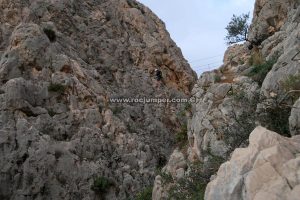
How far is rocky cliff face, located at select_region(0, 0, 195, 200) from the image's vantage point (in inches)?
1032

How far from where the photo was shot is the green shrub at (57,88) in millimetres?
30328

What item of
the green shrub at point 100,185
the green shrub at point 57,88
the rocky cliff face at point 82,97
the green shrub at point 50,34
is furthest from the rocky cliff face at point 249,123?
the green shrub at point 50,34

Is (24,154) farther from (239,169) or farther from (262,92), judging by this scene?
(239,169)

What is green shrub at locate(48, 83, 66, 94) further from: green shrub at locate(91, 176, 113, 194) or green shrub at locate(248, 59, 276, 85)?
green shrub at locate(248, 59, 276, 85)

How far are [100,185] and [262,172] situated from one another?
770 inches

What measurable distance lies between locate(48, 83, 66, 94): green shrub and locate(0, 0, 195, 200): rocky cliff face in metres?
0.06

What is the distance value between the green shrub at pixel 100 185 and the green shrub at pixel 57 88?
6772 mm

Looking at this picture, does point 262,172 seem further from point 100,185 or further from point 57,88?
point 57,88

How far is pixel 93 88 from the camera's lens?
105 ft

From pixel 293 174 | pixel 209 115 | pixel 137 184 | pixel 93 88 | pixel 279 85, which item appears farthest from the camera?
pixel 93 88

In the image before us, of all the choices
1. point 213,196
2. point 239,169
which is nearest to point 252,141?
point 239,169

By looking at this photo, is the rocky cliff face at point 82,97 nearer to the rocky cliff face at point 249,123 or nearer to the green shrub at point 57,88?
the green shrub at point 57,88

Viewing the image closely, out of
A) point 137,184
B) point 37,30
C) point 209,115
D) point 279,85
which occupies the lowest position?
point 137,184

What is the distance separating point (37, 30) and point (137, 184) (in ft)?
42.5
